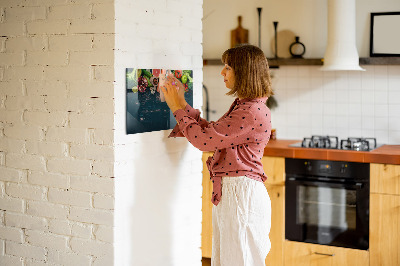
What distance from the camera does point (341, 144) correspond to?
4.24m

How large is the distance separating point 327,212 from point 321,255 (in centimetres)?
31

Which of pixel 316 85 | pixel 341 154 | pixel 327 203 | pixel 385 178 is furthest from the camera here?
pixel 316 85

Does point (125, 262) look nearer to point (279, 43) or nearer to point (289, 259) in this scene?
point (289, 259)

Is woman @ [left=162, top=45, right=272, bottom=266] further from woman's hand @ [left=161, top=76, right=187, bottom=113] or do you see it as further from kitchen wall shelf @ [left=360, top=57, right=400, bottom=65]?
kitchen wall shelf @ [left=360, top=57, right=400, bottom=65]

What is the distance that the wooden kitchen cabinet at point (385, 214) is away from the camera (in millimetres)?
3895

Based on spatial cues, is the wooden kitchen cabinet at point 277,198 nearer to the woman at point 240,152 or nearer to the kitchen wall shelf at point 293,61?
the kitchen wall shelf at point 293,61

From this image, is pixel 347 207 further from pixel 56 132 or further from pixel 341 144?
pixel 56 132

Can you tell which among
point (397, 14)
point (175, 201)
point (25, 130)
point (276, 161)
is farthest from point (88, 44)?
point (397, 14)

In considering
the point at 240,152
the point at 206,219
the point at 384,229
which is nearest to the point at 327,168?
the point at 384,229

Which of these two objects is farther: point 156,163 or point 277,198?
point 277,198

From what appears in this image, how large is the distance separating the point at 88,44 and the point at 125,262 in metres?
1.01

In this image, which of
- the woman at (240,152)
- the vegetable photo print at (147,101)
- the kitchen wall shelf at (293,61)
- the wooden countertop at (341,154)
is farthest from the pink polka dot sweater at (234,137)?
the kitchen wall shelf at (293,61)

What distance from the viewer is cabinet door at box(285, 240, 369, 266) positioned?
4.07 m

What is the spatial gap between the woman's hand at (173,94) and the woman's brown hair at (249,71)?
303 millimetres
